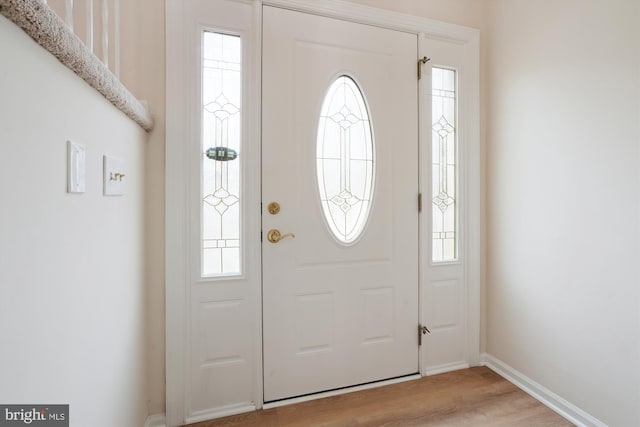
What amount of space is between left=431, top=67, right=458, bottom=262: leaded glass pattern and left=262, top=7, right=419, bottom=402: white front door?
0.18 m

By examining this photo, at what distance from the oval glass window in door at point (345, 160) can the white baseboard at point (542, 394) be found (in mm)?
1330

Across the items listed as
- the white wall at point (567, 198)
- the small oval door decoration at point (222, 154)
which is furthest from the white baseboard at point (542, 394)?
the small oval door decoration at point (222, 154)

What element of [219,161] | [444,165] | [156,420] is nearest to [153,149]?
[219,161]

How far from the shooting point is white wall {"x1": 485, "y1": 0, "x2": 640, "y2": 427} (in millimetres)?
1354

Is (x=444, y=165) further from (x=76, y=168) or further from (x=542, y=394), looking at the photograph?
(x=76, y=168)

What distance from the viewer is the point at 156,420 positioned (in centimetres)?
152

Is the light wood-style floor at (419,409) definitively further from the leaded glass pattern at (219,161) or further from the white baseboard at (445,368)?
the leaded glass pattern at (219,161)

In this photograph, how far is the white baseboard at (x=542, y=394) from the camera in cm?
152

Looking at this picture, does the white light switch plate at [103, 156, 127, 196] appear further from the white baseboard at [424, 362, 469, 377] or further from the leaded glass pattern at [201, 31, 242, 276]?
the white baseboard at [424, 362, 469, 377]

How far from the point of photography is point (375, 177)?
1.85 m

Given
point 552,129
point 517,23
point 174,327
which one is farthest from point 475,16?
point 174,327

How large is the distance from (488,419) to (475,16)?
251 cm

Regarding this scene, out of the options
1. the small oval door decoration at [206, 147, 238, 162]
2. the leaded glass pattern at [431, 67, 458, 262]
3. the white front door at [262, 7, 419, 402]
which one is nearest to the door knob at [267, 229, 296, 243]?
the white front door at [262, 7, 419, 402]

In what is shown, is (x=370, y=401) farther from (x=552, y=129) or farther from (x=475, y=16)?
(x=475, y=16)
